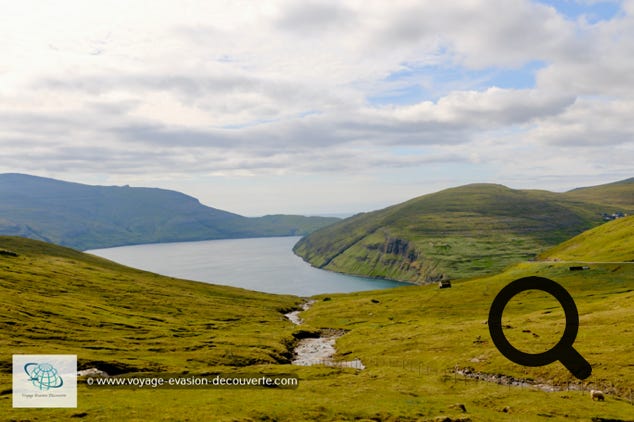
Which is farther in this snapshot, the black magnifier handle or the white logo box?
Result: the black magnifier handle

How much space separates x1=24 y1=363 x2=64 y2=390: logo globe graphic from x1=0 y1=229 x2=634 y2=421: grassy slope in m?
2.93

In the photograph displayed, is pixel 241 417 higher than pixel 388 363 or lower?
higher

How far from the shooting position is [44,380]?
166 feet

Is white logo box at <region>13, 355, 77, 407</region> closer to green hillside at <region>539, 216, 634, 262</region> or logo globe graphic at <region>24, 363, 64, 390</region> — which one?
logo globe graphic at <region>24, 363, 64, 390</region>

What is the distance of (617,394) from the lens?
5581 cm

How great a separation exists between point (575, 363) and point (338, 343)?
177ft

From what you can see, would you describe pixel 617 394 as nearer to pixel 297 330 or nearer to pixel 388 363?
pixel 388 363

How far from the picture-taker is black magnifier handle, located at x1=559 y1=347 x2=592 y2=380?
204 ft

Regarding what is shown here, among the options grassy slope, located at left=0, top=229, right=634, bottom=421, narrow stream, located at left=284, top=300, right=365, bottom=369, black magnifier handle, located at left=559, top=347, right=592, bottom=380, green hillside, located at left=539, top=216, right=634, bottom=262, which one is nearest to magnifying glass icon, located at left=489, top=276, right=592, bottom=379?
black magnifier handle, located at left=559, top=347, right=592, bottom=380

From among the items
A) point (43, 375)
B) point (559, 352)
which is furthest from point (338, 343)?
point (43, 375)

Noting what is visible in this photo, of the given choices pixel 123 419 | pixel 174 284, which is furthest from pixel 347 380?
pixel 174 284

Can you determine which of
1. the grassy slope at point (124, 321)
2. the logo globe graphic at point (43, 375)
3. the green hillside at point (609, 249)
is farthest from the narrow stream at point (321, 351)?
the green hillside at point (609, 249)

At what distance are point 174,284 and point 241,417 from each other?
523ft

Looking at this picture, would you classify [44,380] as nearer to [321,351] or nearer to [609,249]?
[321,351]
